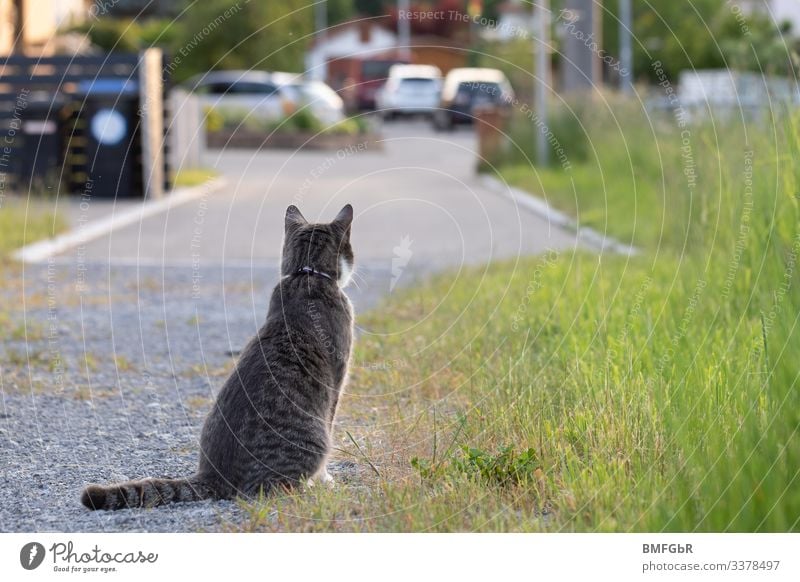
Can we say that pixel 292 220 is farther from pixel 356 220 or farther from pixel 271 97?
pixel 271 97

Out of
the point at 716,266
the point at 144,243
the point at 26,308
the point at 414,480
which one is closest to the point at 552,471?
the point at 414,480

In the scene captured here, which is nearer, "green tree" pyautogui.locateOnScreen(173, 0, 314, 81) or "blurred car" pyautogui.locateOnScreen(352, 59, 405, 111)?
"green tree" pyautogui.locateOnScreen(173, 0, 314, 81)

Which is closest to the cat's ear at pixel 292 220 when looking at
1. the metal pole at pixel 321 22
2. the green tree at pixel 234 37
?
the green tree at pixel 234 37

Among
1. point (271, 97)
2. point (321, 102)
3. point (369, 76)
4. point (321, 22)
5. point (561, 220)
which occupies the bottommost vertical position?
point (561, 220)

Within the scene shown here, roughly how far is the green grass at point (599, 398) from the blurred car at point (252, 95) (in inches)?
965

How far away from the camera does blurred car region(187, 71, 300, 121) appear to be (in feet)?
112

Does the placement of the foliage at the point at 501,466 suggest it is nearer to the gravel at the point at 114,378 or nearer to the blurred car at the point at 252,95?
the gravel at the point at 114,378

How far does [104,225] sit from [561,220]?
17.3ft

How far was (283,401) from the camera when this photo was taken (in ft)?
17.6

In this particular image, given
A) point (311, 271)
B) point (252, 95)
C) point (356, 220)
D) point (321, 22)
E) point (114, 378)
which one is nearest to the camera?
point (311, 271)

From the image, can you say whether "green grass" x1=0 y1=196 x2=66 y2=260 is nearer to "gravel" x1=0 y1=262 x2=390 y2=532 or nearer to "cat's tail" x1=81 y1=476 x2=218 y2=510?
"gravel" x1=0 y1=262 x2=390 y2=532

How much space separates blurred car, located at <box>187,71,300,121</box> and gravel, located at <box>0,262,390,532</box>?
70.4 feet

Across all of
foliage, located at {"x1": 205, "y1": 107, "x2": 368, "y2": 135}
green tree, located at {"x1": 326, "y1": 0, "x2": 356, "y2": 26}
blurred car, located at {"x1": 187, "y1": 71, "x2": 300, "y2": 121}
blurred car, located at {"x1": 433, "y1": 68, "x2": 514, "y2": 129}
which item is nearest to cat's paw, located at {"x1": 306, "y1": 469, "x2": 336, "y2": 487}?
foliage, located at {"x1": 205, "y1": 107, "x2": 368, "y2": 135}

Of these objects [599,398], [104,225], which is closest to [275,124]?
[104,225]
